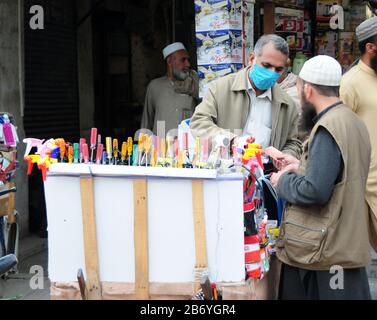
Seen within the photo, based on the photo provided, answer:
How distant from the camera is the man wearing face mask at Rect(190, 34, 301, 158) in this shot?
3316mm

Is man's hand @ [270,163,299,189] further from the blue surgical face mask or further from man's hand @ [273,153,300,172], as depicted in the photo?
the blue surgical face mask

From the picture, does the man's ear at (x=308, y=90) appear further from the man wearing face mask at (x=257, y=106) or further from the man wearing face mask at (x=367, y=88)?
the man wearing face mask at (x=367, y=88)

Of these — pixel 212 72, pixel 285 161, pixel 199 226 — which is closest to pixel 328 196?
pixel 285 161

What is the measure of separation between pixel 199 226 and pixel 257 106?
138cm

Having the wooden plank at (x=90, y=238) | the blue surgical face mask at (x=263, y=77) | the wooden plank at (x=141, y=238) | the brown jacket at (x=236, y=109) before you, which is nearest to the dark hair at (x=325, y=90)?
the blue surgical face mask at (x=263, y=77)

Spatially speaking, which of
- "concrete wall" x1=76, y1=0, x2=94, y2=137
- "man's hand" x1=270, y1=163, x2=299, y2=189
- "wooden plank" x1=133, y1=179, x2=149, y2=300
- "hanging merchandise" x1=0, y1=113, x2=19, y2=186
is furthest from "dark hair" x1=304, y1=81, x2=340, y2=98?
"concrete wall" x1=76, y1=0, x2=94, y2=137

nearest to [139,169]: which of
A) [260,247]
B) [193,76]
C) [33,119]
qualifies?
[260,247]

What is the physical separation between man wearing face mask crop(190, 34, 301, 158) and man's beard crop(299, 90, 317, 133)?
0.58 metres

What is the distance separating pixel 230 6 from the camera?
4.66 meters

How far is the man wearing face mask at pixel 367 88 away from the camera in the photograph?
3380mm

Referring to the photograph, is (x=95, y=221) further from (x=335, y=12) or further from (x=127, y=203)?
(x=335, y=12)

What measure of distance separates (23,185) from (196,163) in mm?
4027

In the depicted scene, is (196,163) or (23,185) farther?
(23,185)

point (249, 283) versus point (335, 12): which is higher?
point (335, 12)
